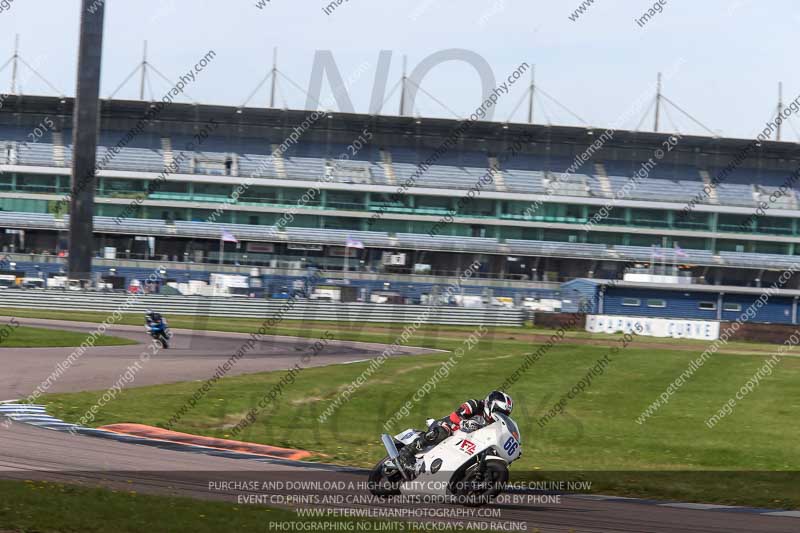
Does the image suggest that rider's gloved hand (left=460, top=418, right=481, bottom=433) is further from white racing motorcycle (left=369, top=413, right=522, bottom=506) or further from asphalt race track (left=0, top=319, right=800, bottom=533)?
asphalt race track (left=0, top=319, right=800, bottom=533)

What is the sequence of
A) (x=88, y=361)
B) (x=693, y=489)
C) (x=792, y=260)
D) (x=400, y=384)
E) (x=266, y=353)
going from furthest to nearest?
(x=792, y=260), (x=266, y=353), (x=88, y=361), (x=400, y=384), (x=693, y=489)

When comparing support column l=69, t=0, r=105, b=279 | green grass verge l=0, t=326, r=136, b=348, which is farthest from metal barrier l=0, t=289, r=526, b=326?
green grass verge l=0, t=326, r=136, b=348

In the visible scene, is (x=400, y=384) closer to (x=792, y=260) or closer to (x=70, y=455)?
(x=70, y=455)

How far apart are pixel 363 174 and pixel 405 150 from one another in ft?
15.1

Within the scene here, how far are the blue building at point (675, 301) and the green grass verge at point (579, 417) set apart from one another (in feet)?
128

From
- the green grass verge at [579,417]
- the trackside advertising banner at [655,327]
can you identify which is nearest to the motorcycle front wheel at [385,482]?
the green grass verge at [579,417]

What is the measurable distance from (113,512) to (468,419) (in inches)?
174

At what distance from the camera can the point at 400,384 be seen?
913 inches

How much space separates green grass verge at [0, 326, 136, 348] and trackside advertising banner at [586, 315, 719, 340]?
26628 millimetres

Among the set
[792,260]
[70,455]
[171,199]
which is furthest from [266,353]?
[792,260]

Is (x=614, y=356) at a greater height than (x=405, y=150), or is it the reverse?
(x=405, y=150)

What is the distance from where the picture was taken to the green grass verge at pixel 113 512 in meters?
8.94

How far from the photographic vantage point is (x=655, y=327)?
52.5 meters

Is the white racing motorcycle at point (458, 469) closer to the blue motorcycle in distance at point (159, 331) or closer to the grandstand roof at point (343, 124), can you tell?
the blue motorcycle in distance at point (159, 331)
